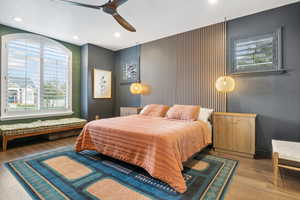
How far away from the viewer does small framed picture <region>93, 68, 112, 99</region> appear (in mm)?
5012

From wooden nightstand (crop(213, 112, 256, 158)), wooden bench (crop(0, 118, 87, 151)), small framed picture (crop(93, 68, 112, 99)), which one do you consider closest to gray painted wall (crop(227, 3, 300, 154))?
wooden nightstand (crop(213, 112, 256, 158))

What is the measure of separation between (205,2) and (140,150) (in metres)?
2.77

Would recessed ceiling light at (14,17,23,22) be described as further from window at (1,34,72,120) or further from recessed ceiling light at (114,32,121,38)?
recessed ceiling light at (114,32,121,38)

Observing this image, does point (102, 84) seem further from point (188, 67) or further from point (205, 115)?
point (205, 115)

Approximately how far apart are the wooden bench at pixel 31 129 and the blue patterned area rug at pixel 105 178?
90cm

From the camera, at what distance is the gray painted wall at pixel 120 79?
5.01 m

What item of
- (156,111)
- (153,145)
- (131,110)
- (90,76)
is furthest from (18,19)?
(153,145)

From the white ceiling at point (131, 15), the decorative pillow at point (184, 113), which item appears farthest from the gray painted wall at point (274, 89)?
the decorative pillow at point (184, 113)

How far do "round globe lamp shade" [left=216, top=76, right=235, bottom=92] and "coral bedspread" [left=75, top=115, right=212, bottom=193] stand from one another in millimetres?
902

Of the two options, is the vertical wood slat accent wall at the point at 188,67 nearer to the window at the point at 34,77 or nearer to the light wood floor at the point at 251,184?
the light wood floor at the point at 251,184

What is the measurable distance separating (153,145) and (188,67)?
8.49ft

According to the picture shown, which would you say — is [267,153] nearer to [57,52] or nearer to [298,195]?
[298,195]

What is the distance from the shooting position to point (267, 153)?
285cm

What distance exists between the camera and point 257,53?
2967 millimetres
